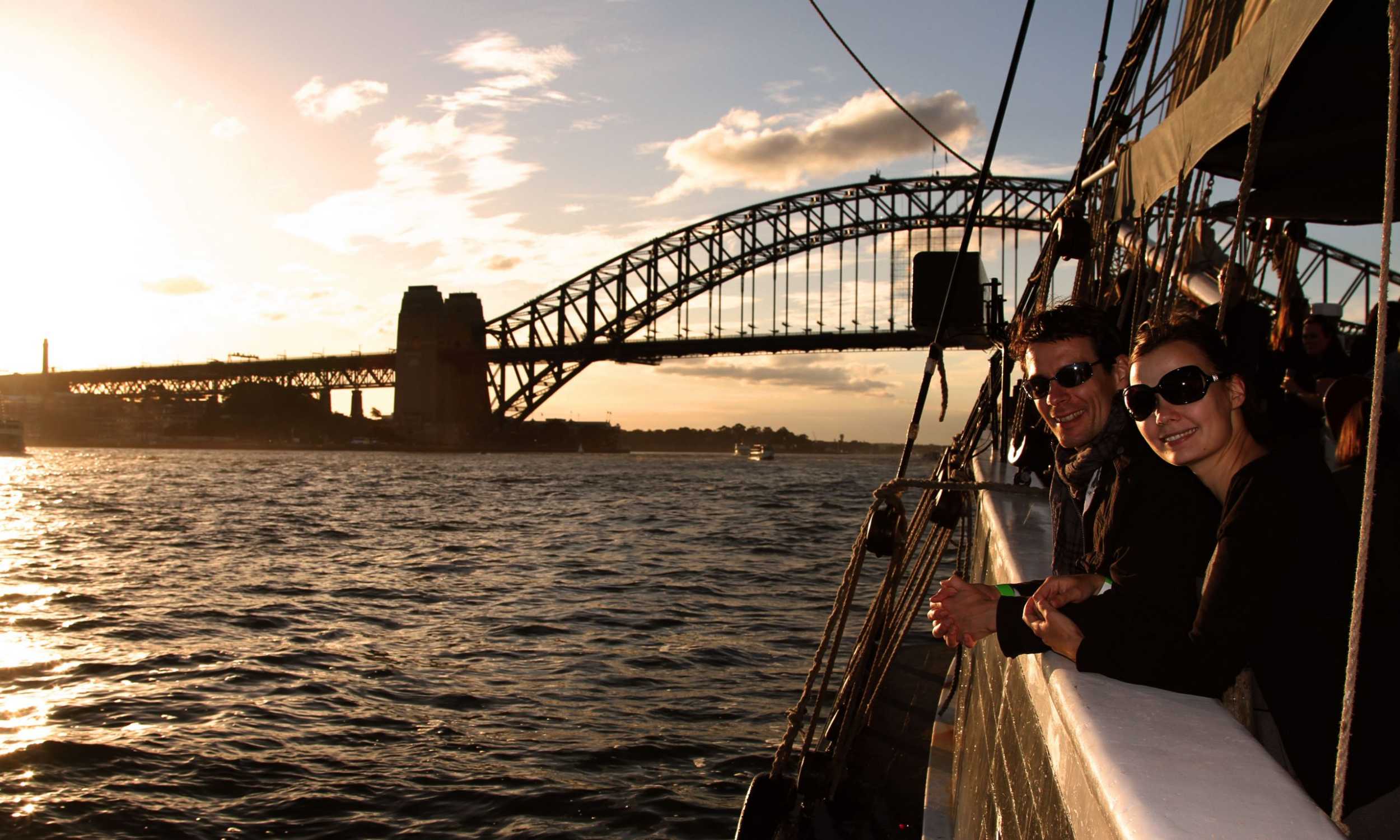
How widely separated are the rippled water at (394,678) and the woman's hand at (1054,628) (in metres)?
3.00

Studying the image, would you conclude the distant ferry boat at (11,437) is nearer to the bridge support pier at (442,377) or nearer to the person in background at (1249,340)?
the bridge support pier at (442,377)

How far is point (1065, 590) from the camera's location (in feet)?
5.51

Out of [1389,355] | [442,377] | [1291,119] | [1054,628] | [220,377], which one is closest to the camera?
[1054,628]

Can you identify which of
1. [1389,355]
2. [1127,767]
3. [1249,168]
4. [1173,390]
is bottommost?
[1127,767]

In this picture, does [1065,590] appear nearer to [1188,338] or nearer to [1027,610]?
[1027,610]

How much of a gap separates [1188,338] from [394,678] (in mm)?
6024

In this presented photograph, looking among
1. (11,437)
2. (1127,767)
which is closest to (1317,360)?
(1127,767)

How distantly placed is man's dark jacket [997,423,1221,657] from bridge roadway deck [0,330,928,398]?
32.9 metres

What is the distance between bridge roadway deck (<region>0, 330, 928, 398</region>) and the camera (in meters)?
53.0

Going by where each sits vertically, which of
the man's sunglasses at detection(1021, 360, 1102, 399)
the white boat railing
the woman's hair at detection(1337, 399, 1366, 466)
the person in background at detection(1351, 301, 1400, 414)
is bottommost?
the white boat railing

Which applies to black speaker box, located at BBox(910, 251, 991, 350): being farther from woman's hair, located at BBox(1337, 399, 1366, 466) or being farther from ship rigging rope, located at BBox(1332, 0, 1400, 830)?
ship rigging rope, located at BBox(1332, 0, 1400, 830)

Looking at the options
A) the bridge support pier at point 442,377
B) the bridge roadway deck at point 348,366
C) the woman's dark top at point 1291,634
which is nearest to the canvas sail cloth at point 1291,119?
the woman's dark top at point 1291,634

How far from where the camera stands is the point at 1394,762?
1.39 m

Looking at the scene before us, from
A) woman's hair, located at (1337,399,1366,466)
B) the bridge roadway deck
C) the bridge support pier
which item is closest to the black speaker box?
woman's hair, located at (1337,399,1366,466)
